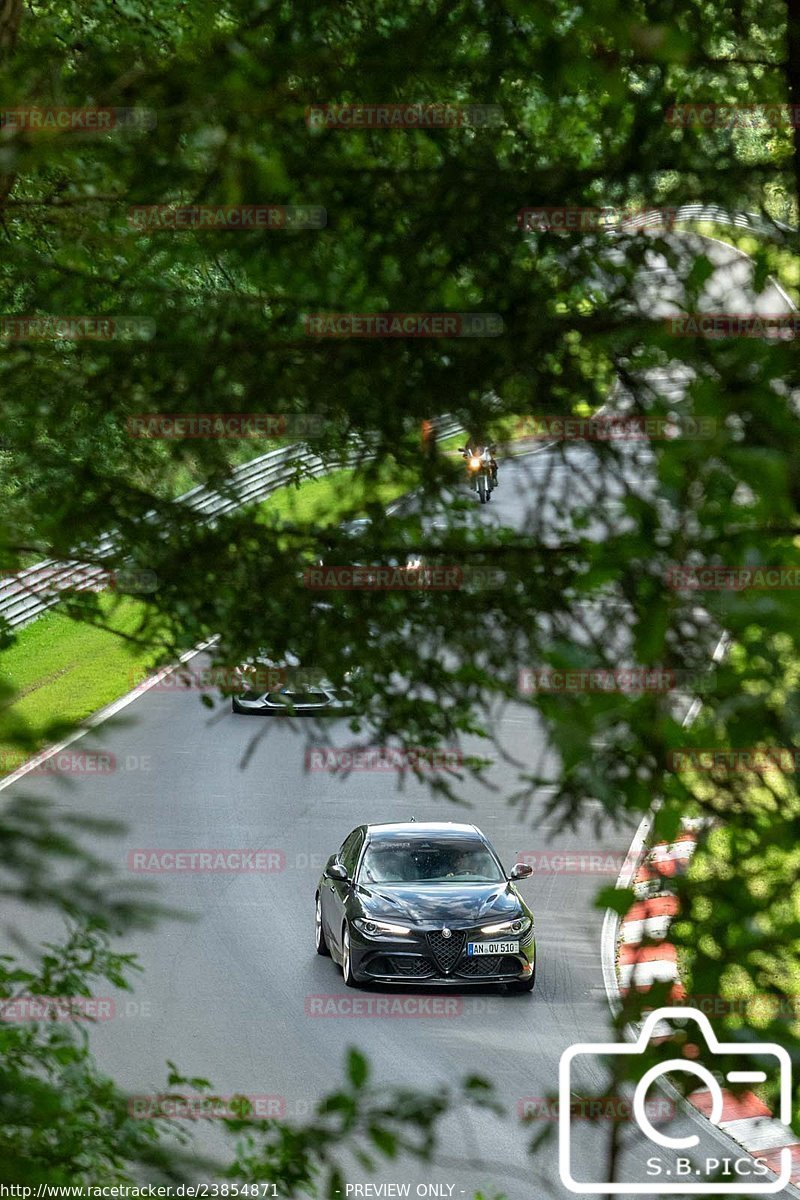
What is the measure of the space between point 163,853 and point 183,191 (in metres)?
13.6

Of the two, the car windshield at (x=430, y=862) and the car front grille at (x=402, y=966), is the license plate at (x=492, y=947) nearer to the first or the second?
the car front grille at (x=402, y=966)

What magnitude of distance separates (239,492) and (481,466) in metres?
0.83

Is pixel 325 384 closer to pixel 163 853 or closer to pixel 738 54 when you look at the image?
pixel 738 54

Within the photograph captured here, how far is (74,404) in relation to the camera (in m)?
4.73

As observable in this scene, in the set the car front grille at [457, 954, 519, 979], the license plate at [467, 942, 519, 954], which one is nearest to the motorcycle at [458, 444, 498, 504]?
the license plate at [467, 942, 519, 954]

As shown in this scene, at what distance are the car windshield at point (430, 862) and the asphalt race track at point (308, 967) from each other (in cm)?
61

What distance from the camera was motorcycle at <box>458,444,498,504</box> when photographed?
170 inches

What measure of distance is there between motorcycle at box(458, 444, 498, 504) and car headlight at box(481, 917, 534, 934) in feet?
31.4

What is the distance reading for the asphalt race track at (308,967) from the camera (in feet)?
34.8

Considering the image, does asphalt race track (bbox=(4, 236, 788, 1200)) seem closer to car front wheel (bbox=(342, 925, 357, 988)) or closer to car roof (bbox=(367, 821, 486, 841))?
car front wheel (bbox=(342, 925, 357, 988))

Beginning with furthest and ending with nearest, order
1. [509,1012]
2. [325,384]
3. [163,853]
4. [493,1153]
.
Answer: [163,853], [509,1012], [493,1153], [325,384]

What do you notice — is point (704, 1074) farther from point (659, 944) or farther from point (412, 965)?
point (412, 965)

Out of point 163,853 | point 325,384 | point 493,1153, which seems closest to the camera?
point 325,384

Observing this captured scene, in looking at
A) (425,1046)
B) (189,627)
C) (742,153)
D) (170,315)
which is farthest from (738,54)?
(425,1046)
